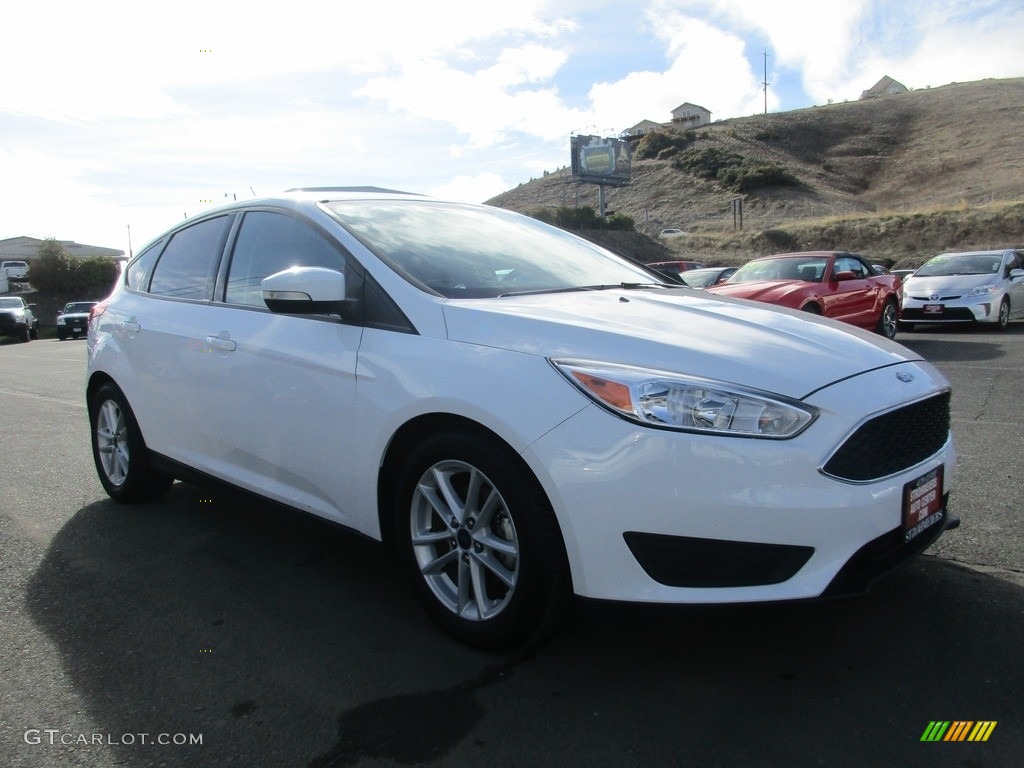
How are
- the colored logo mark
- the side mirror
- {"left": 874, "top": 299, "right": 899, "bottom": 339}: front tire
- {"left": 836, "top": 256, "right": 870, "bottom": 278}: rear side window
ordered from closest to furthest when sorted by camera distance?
the colored logo mark → the side mirror → {"left": 836, "top": 256, "right": 870, "bottom": 278}: rear side window → {"left": 874, "top": 299, "right": 899, "bottom": 339}: front tire

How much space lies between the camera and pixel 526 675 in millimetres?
2795

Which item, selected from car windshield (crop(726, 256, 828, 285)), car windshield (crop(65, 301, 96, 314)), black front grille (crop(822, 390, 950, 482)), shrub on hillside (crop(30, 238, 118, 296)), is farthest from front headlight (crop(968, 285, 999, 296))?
shrub on hillside (crop(30, 238, 118, 296))

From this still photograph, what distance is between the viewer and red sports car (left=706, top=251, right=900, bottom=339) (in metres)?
11.1

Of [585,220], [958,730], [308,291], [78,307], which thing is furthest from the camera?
[585,220]

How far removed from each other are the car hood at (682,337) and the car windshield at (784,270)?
9.15m

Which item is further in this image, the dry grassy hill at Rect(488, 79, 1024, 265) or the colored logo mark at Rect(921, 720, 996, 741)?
the dry grassy hill at Rect(488, 79, 1024, 265)

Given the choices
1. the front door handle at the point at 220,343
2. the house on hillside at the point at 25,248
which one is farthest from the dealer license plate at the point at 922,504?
Result: the house on hillside at the point at 25,248

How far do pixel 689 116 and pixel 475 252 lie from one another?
130063 millimetres

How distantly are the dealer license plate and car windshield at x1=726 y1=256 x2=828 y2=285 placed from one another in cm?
934

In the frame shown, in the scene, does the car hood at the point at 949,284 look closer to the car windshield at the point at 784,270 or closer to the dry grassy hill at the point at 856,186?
the car windshield at the point at 784,270

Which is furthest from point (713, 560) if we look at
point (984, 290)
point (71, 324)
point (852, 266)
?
point (71, 324)

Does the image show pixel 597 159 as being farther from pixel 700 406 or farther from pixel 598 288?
pixel 700 406

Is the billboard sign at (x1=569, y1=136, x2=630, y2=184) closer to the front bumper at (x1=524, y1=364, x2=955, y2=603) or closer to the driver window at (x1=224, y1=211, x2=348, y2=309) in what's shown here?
the driver window at (x1=224, y1=211, x2=348, y2=309)

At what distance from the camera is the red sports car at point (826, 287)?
11.1 meters
